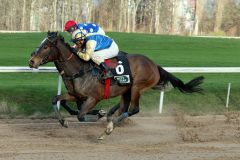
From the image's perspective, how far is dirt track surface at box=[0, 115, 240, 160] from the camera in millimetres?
6312

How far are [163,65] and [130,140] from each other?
12.1 metres

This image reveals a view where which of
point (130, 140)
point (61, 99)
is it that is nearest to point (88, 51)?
point (61, 99)

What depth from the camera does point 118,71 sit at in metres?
7.61

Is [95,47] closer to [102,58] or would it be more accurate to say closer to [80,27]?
[102,58]

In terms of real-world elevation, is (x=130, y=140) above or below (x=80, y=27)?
below

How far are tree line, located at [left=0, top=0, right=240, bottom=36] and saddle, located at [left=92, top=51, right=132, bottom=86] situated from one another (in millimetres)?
35101

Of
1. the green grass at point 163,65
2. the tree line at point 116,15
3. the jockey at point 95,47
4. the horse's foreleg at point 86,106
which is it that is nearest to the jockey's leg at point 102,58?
the jockey at point 95,47

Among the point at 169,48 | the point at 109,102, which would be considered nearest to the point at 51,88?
the point at 109,102

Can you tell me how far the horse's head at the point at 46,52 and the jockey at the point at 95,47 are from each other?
1.06 feet

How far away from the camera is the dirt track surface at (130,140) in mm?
6312

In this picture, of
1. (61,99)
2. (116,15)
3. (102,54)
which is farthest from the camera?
(116,15)

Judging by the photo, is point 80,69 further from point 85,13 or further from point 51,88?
point 85,13

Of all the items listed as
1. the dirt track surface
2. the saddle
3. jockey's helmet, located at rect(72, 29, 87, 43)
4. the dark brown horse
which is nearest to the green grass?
the dirt track surface

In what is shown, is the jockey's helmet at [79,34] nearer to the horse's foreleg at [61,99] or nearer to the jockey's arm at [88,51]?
the jockey's arm at [88,51]
